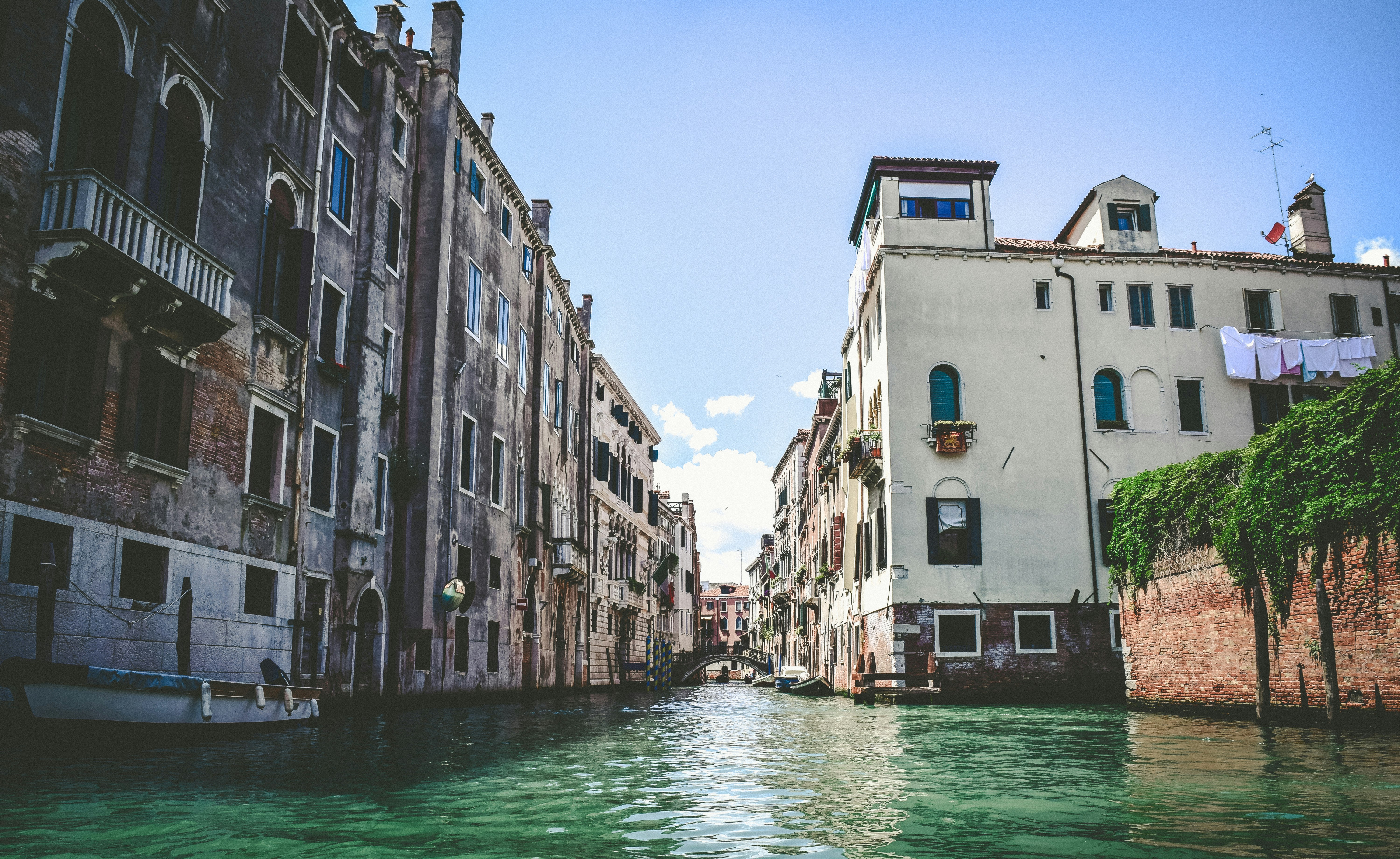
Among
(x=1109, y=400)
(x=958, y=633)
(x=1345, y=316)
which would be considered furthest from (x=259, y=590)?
(x=1345, y=316)

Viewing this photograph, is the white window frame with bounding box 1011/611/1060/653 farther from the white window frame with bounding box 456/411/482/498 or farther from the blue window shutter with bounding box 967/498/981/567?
the white window frame with bounding box 456/411/482/498

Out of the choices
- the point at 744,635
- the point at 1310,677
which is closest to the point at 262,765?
the point at 1310,677

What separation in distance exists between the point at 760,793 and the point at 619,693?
2958cm

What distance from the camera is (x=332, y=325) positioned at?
17.8m

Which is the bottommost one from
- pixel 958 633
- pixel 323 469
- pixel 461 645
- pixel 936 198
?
pixel 461 645

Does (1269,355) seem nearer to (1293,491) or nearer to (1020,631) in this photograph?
(1020,631)

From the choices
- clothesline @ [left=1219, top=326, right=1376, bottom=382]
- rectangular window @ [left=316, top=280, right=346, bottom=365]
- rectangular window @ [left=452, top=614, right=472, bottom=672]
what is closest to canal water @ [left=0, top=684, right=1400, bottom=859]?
rectangular window @ [left=316, top=280, right=346, bottom=365]

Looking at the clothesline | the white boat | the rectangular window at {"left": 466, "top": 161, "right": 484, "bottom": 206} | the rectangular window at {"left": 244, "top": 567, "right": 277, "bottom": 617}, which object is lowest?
the white boat

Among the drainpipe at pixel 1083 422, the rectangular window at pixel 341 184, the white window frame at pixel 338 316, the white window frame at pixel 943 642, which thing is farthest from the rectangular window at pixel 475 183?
the white window frame at pixel 943 642

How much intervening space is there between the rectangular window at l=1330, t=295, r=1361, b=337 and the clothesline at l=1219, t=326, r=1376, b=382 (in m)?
0.66

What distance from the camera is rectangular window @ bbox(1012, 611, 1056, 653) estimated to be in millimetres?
24781

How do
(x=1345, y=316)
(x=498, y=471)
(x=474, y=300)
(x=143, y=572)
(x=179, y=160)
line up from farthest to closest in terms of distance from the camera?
(x=1345, y=316), (x=498, y=471), (x=474, y=300), (x=179, y=160), (x=143, y=572)

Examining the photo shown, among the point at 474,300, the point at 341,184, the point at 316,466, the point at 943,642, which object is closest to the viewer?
the point at 316,466

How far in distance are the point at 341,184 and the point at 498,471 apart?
939cm
